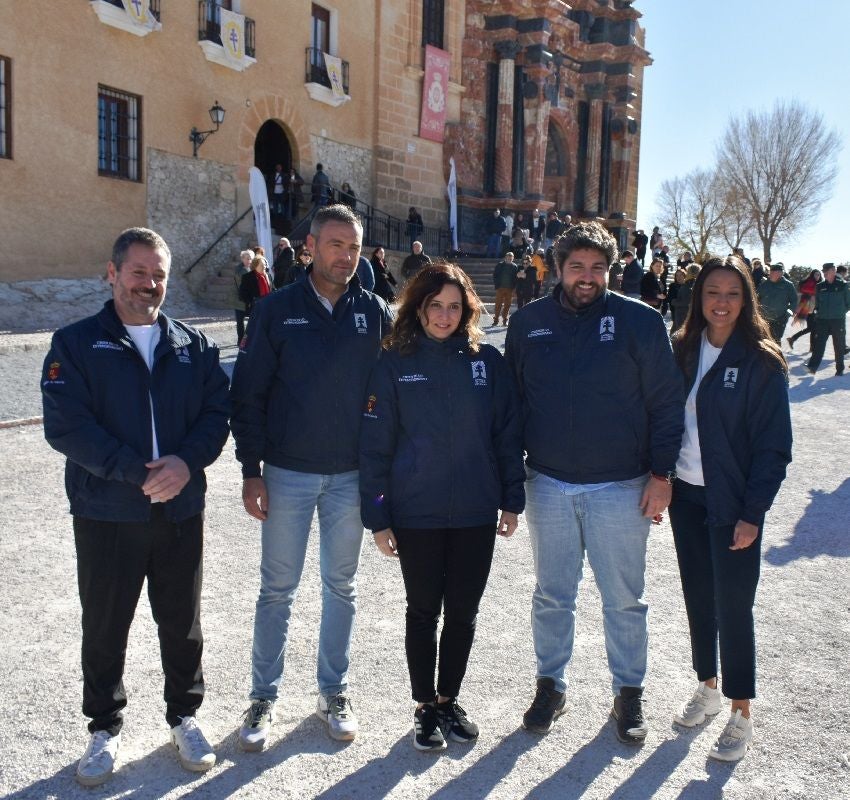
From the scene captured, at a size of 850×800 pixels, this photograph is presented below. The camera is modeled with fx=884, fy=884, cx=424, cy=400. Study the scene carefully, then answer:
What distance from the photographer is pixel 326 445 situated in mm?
3275

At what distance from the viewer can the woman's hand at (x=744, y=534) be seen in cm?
315

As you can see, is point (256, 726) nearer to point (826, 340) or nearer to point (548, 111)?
point (826, 340)

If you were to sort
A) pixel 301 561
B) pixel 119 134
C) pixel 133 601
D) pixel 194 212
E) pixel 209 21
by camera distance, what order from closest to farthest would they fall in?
pixel 133 601 → pixel 301 561 → pixel 119 134 → pixel 209 21 → pixel 194 212

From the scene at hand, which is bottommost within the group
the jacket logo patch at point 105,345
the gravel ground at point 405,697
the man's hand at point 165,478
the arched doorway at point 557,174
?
the gravel ground at point 405,697

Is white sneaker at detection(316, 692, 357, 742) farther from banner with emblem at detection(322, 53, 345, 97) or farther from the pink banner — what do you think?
the pink banner

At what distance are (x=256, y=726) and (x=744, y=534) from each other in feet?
6.16

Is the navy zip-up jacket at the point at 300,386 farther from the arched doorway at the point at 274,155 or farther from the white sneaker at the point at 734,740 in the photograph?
the arched doorway at the point at 274,155

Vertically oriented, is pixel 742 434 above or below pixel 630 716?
above

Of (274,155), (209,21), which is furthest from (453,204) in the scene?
(209,21)

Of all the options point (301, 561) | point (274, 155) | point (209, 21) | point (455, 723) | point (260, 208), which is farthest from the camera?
point (274, 155)

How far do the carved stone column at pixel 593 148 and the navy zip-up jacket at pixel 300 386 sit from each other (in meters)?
31.0

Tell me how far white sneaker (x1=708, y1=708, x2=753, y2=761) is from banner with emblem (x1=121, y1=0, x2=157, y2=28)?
16.6 m

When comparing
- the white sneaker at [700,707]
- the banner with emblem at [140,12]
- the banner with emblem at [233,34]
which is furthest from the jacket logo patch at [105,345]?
the banner with emblem at [233,34]

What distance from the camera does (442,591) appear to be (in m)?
3.25
